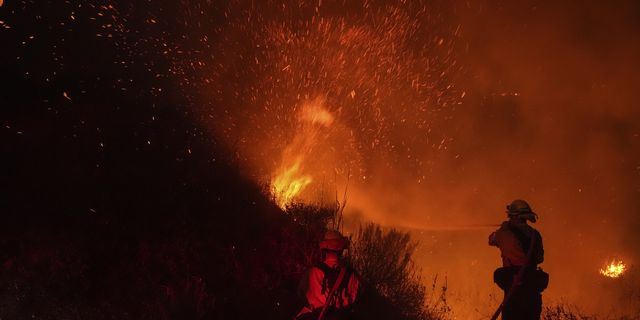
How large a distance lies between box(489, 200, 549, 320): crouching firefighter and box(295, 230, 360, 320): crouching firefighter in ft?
5.78

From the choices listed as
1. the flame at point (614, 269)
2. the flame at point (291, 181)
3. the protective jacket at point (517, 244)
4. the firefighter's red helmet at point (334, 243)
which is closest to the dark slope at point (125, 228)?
the firefighter's red helmet at point (334, 243)

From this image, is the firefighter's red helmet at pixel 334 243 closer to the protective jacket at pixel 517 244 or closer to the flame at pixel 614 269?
the protective jacket at pixel 517 244

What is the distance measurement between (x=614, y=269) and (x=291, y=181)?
27.8 m

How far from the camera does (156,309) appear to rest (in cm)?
516

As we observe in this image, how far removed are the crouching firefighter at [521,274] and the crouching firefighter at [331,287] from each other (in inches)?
69.3

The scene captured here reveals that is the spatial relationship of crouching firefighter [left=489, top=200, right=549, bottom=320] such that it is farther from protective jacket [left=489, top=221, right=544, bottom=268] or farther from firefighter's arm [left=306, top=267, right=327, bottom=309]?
firefighter's arm [left=306, top=267, right=327, bottom=309]

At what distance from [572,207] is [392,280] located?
31647 millimetres

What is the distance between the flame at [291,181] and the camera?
14.0 meters

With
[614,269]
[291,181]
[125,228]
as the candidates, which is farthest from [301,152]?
[614,269]

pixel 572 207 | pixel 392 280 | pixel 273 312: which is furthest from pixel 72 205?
pixel 572 207

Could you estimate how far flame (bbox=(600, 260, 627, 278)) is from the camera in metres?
29.8

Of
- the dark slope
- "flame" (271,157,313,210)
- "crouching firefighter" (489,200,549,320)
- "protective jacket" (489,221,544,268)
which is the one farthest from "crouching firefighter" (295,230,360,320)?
"flame" (271,157,313,210)

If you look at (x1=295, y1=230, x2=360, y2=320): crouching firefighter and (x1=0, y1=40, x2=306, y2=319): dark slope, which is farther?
(x1=0, y1=40, x2=306, y2=319): dark slope

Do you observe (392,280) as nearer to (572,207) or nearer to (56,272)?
(56,272)
